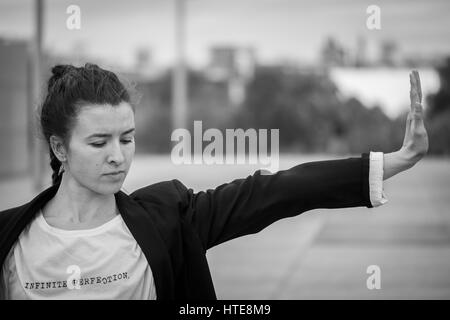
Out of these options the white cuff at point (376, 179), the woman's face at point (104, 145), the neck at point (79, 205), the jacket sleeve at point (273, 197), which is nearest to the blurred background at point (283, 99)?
the woman's face at point (104, 145)

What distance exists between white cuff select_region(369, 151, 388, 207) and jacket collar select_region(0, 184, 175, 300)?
533mm

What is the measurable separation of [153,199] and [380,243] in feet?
18.0

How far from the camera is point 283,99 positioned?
1789 cm

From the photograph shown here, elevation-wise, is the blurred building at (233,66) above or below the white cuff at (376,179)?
above

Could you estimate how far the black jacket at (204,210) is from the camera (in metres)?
1.92

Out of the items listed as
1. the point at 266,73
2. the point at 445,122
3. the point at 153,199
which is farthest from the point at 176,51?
the point at 153,199

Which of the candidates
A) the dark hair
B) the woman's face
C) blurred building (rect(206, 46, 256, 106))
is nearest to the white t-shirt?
the woman's face

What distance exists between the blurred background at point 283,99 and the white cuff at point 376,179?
0.66 metres

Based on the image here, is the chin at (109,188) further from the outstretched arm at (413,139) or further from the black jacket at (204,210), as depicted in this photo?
the outstretched arm at (413,139)

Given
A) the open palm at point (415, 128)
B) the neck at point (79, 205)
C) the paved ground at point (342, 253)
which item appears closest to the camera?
the open palm at point (415, 128)

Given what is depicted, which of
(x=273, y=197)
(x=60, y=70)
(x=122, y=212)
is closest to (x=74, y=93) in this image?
(x=60, y=70)

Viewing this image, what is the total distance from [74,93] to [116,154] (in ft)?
0.71

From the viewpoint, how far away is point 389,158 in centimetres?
190

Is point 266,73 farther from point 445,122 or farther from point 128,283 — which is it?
point 128,283
